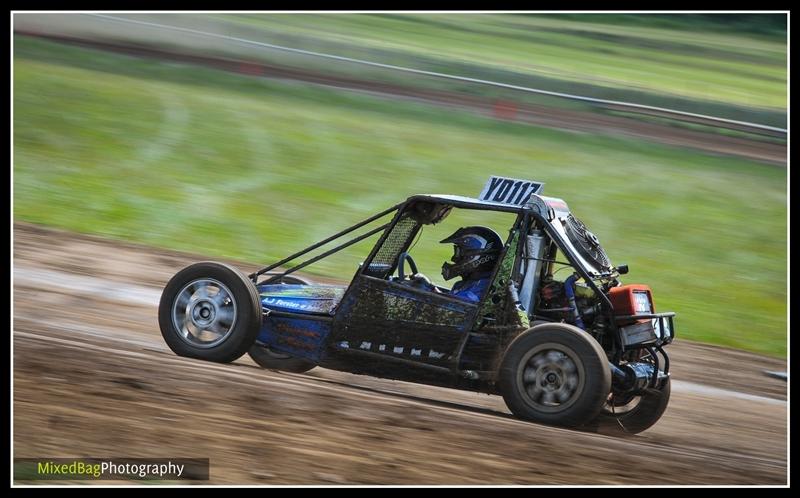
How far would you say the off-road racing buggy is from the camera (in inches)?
286

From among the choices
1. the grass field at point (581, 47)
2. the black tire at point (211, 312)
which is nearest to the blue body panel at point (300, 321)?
the black tire at point (211, 312)

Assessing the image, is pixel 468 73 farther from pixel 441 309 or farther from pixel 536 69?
pixel 441 309

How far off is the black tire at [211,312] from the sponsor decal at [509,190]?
1880 millimetres

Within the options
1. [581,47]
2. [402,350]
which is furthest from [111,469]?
[581,47]

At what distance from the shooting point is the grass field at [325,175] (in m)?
14.6

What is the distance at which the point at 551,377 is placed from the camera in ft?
23.7

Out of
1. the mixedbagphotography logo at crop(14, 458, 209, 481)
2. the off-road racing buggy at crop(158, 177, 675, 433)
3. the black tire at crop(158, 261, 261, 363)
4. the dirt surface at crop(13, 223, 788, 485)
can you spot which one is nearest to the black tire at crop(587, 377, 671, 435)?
the off-road racing buggy at crop(158, 177, 675, 433)

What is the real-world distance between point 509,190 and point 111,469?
339cm

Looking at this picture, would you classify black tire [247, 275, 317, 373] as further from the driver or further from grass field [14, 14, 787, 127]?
grass field [14, 14, 787, 127]

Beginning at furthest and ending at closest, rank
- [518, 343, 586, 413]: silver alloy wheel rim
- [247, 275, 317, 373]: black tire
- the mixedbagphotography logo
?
[247, 275, 317, 373]: black tire, [518, 343, 586, 413]: silver alloy wheel rim, the mixedbagphotography logo

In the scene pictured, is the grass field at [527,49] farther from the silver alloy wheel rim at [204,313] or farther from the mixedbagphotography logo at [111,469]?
the mixedbagphotography logo at [111,469]

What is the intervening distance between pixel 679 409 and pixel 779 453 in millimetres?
1323

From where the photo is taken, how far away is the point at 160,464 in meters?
6.41

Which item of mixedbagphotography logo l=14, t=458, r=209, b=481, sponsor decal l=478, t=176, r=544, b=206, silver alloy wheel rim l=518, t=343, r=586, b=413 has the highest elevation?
sponsor decal l=478, t=176, r=544, b=206
